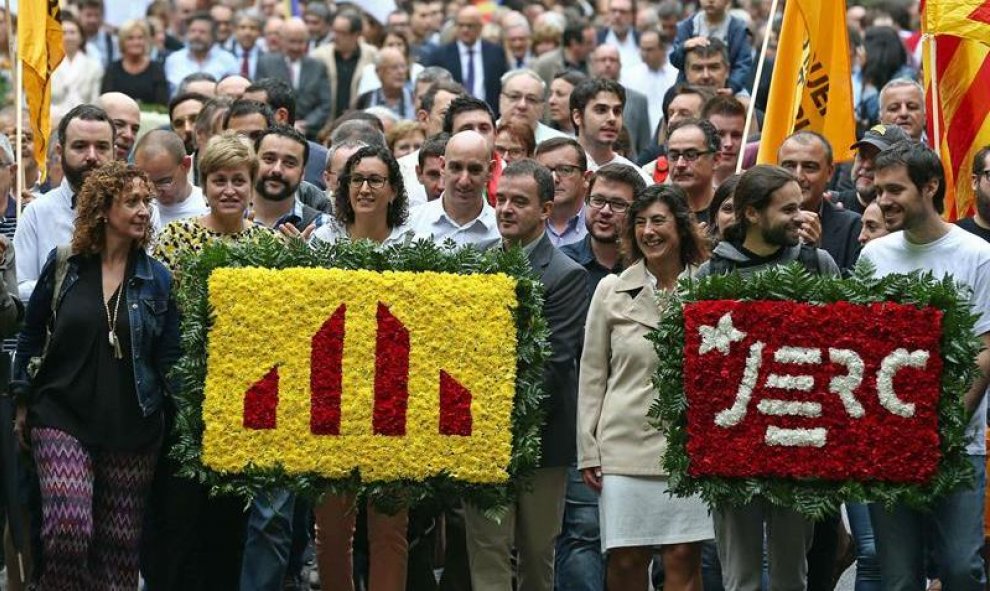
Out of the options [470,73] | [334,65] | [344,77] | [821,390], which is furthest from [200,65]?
[821,390]

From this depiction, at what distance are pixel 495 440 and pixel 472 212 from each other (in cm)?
203

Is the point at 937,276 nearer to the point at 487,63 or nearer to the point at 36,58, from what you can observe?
the point at 36,58

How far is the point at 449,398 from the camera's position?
9836 mm

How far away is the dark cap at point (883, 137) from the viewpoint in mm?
11820

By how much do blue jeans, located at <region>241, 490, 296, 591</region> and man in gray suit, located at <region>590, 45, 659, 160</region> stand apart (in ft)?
23.2

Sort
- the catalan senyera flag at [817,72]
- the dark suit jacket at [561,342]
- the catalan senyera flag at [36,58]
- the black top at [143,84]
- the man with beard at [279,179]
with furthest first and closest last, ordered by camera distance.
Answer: the black top at [143,84], the catalan senyera flag at [36,58], the catalan senyera flag at [817,72], the man with beard at [279,179], the dark suit jacket at [561,342]

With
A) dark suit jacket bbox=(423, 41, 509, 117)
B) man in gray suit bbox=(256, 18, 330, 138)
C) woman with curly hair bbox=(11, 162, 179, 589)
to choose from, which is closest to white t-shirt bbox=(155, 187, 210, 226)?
woman with curly hair bbox=(11, 162, 179, 589)

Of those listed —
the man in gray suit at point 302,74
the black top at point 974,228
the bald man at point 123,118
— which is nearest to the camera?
the black top at point 974,228

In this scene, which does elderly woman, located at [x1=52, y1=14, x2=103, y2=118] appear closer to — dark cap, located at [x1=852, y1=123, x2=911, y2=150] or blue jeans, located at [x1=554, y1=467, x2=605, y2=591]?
dark cap, located at [x1=852, y1=123, x2=911, y2=150]

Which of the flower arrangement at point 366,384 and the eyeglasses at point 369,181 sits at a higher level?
the eyeglasses at point 369,181

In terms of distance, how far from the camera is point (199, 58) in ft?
71.5

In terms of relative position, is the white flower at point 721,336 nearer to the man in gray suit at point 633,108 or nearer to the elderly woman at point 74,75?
the man in gray suit at point 633,108

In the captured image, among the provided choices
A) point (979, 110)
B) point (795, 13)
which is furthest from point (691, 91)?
point (979, 110)

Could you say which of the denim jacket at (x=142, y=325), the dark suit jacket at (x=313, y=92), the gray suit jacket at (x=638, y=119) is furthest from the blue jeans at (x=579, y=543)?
the dark suit jacket at (x=313, y=92)
